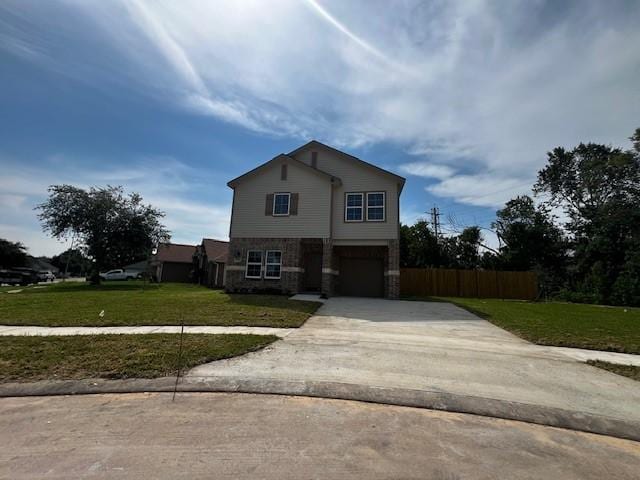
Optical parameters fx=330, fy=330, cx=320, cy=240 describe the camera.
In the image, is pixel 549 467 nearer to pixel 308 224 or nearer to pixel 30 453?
pixel 30 453

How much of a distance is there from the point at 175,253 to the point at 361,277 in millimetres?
27444

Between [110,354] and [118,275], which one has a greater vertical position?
[118,275]

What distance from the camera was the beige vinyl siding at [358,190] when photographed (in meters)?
17.2

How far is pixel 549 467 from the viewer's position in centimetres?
283

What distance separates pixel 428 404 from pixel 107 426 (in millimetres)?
3648

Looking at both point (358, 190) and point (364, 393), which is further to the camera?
point (358, 190)

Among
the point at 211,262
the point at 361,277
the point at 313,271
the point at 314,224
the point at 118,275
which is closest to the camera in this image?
the point at 314,224

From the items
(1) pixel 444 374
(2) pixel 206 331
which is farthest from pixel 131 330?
(1) pixel 444 374

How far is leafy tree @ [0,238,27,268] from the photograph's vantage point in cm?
4616

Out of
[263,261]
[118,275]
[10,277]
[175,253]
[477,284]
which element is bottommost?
[10,277]

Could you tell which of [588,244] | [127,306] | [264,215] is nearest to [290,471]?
[127,306]

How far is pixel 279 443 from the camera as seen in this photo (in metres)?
3.12

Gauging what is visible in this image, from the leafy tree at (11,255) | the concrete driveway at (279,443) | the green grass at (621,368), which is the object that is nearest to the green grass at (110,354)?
the concrete driveway at (279,443)

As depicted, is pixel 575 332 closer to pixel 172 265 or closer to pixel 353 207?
pixel 353 207
